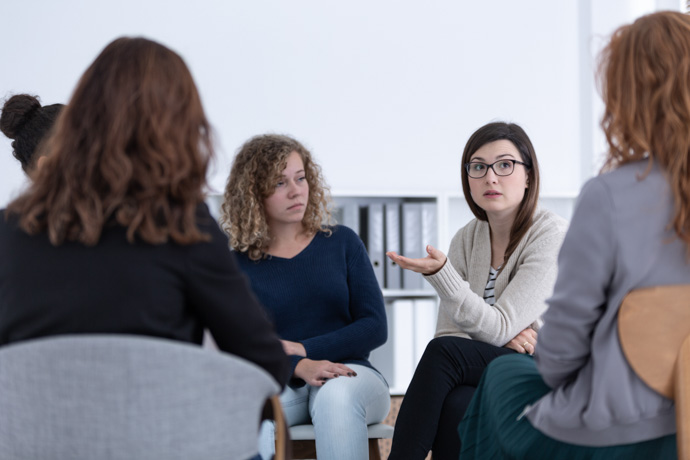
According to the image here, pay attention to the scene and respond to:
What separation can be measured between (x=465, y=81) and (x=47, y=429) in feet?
9.58

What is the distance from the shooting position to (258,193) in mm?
2174

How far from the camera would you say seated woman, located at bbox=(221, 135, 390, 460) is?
1.86 m

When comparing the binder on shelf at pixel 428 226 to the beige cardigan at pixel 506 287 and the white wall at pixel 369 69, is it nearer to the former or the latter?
the white wall at pixel 369 69

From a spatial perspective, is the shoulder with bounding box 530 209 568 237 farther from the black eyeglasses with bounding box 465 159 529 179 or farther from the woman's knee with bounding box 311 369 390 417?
the woman's knee with bounding box 311 369 390 417

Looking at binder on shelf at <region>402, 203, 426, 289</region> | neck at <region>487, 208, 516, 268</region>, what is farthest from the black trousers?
binder on shelf at <region>402, 203, 426, 289</region>

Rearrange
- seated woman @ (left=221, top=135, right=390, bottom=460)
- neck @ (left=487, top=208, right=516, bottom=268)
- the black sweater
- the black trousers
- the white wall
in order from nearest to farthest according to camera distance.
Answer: the black sweater < the black trousers < seated woman @ (left=221, top=135, right=390, bottom=460) < neck @ (left=487, top=208, right=516, bottom=268) < the white wall

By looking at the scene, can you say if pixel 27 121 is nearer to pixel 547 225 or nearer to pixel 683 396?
pixel 547 225

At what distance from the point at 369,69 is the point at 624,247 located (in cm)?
245

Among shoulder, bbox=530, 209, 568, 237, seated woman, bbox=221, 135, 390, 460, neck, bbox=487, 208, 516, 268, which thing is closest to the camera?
seated woman, bbox=221, 135, 390, 460

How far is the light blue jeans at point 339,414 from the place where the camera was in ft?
5.82

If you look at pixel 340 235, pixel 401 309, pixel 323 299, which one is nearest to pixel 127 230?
pixel 323 299

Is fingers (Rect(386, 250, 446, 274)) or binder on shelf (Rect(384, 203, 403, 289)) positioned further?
binder on shelf (Rect(384, 203, 403, 289))

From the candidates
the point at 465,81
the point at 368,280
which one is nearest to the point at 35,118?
the point at 368,280

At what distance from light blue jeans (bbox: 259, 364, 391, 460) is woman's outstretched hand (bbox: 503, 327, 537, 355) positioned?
15.5 inches
